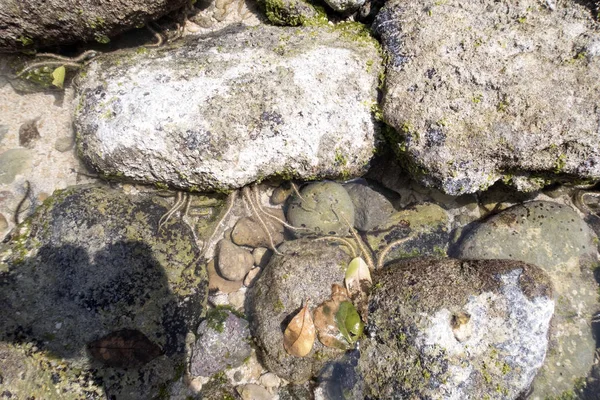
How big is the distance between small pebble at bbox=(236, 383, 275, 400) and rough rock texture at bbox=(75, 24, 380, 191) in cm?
158

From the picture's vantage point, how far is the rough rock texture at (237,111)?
250 centimetres

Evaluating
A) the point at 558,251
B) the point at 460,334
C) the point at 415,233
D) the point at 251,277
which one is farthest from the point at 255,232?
the point at 558,251

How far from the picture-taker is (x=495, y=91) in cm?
229

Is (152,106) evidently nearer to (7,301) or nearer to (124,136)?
(124,136)

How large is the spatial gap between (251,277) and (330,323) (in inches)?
32.5

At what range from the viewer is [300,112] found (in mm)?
2508

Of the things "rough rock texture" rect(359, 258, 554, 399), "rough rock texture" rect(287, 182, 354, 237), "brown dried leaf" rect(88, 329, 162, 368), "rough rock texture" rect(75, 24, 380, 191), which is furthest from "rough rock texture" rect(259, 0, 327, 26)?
"brown dried leaf" rect(88, 329, 162, 368)

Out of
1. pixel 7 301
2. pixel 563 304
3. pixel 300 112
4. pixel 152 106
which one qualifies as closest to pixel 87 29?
pixel 152 106

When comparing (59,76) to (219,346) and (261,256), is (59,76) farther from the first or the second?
(219,346)

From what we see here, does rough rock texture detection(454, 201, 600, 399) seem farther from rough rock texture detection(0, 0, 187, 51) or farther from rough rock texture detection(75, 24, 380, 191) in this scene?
Answer: rough rock texture detection(0, 0, 187, 51)

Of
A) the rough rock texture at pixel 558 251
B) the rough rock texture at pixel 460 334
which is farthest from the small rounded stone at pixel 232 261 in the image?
the rough rock texture at pixel 558 251

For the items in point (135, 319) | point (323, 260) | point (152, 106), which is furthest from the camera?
point (323, 260)

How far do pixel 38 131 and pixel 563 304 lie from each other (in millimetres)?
4578

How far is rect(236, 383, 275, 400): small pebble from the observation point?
2881mm
